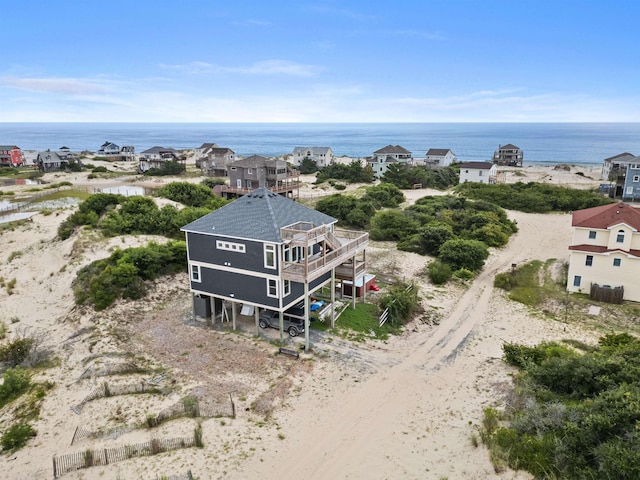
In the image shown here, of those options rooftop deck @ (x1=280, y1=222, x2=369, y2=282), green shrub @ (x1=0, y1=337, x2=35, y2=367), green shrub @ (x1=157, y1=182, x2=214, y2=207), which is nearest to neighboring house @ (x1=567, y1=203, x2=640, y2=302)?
rooftop deck @ (x1=280, y1=222, x2=369, y2=282)

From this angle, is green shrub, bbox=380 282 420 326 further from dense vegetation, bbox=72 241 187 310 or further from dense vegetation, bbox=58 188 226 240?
dense vegetation, bbox=58 188 226 240

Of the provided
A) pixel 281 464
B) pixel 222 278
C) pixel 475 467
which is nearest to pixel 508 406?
pixel 475 467

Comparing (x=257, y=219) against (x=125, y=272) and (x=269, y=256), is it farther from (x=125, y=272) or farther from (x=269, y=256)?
(x=125, y=272)

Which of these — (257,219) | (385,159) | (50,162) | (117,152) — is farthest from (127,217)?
(117,152)

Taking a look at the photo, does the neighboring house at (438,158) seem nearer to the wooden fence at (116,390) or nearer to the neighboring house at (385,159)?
the neighboring house at (385,159)

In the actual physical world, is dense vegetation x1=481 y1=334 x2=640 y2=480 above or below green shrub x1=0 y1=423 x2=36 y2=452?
above

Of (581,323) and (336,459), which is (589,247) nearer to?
(581,323)

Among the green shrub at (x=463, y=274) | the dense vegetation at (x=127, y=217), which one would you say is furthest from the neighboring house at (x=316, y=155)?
the green shrub at (x=463, y=274)
